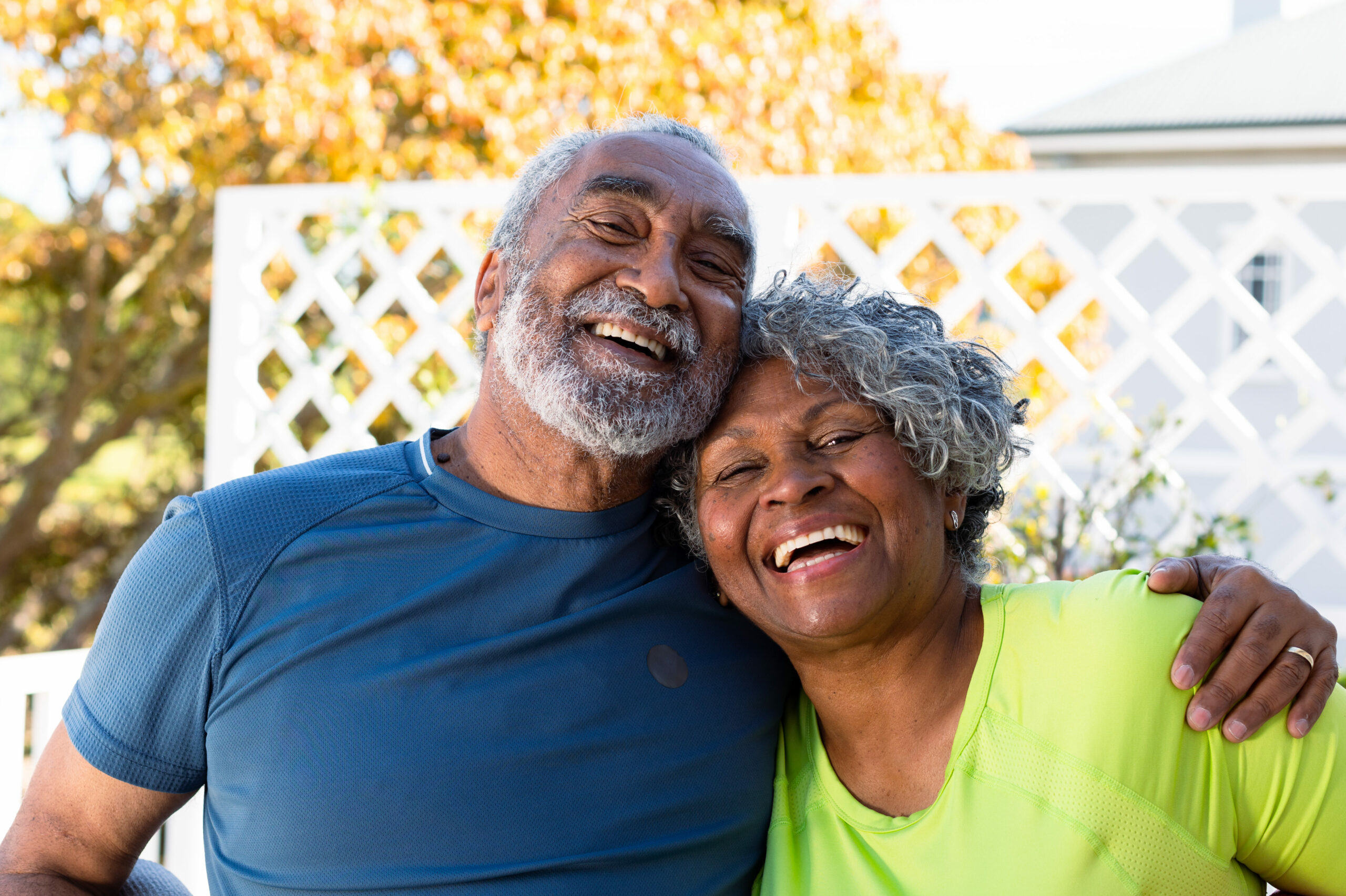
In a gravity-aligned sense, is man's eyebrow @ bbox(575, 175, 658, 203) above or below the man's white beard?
above

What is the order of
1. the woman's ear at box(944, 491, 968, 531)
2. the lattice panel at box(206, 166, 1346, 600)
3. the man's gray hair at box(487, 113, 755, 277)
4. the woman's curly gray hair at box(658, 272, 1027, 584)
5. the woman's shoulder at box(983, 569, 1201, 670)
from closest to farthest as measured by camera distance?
the woman's shoulder at box(983, 569, 1201, 670), the woman's curly gray hair at box(658, 272, 1027, 584), the woman's ear at box(944, 491, 968, 531), the man's gray hair at box(487, 113, 755, 277), the lattice panel at box(206, 166, 1346, 600)

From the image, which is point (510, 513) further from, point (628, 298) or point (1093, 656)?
point (1093, 656)

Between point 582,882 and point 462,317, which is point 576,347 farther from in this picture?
point 462,317

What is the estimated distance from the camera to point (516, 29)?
7055 millimetres

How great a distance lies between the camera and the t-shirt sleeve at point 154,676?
5.71ft

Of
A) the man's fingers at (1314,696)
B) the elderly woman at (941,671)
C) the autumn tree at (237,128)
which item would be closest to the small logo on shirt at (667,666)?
the elderly woman at (941,671)

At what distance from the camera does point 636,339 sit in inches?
77.7

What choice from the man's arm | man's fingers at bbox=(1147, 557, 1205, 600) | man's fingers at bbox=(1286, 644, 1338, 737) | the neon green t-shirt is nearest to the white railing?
the man's arm

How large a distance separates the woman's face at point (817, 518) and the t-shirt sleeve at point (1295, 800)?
51 cm

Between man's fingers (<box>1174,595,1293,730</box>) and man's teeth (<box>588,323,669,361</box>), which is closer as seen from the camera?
man's fingers (<box>1174,595,1293,730</box>)

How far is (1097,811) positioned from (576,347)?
3.62 feet

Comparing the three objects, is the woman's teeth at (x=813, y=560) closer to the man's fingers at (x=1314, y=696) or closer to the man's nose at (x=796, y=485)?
the man's nose at (x=796, y=485)

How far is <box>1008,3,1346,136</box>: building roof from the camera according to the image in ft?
35.9

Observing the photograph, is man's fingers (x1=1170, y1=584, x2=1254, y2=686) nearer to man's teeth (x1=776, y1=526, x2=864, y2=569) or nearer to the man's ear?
man's teeth (x1=776, y1=526, x2=864, y2=569)
